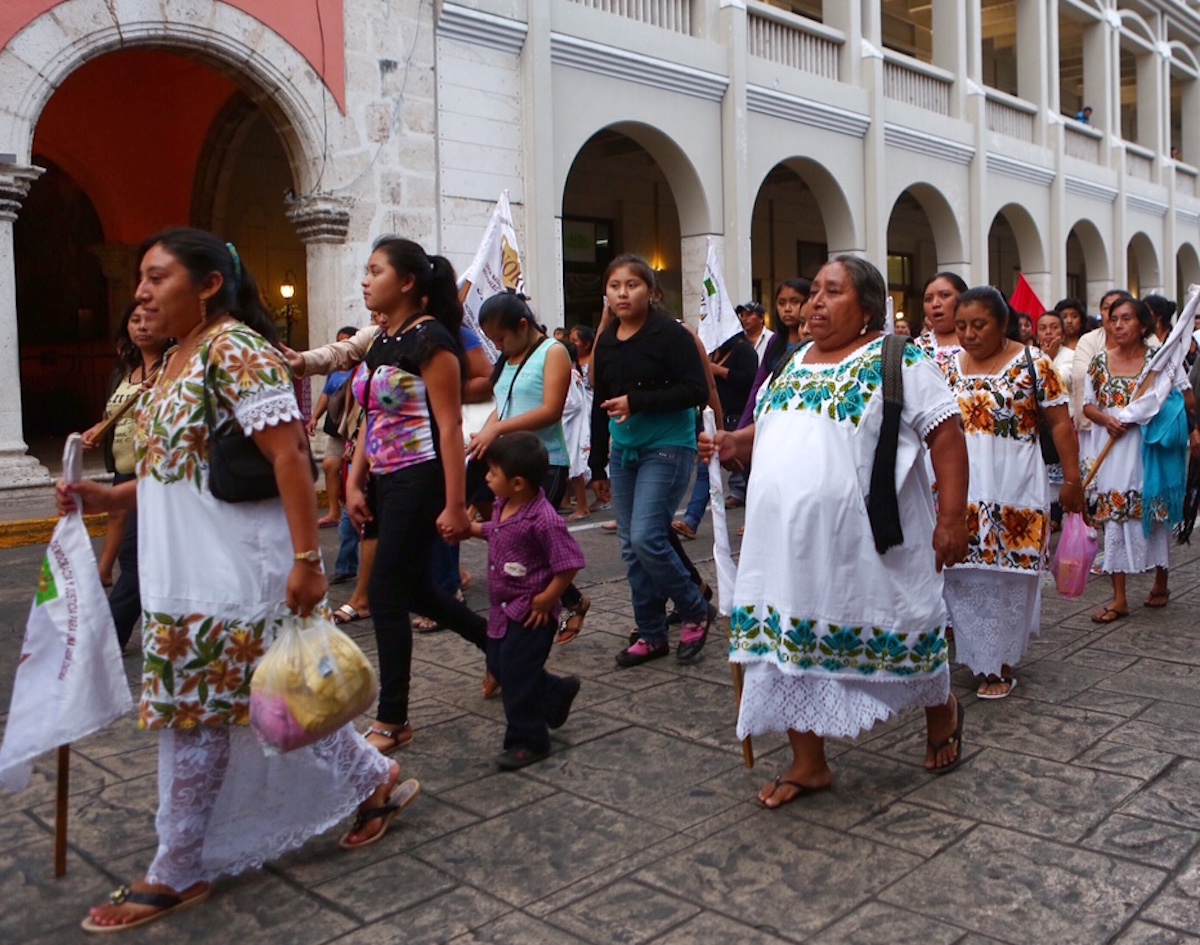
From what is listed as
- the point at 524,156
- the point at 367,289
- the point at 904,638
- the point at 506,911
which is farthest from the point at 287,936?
the point at 524,156

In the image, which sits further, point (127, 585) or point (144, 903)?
point (127, 585)

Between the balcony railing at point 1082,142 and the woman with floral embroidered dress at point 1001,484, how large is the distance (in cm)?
2077

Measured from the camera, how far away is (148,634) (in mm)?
3047

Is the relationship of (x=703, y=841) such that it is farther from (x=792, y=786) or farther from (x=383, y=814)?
(x=383, y=814)

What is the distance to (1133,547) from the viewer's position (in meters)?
6.46

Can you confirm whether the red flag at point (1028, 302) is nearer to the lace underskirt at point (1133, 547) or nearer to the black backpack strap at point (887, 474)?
the lace underskirt at point (1133, 547)

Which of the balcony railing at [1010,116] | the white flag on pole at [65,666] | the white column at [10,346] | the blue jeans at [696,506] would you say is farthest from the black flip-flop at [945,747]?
the balcony railing at [1010,116]

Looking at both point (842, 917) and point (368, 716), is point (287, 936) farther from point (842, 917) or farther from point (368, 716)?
point (368, 716)

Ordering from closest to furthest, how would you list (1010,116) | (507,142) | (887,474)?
(887,474)
(507,142)
(1010,116)

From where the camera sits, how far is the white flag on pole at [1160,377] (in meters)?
6.41

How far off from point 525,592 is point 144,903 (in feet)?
5.35

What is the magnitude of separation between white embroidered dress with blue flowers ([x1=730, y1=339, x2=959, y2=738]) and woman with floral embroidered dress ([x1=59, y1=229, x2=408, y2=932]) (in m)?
1.32

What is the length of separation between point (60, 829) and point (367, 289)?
6.47ft

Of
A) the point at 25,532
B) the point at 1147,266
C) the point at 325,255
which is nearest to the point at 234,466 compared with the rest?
the point at 25,532
